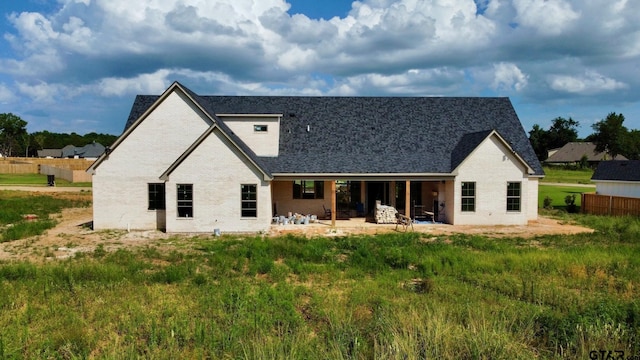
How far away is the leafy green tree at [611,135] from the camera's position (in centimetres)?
9612

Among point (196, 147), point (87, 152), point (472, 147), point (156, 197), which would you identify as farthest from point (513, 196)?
point (87, 152)

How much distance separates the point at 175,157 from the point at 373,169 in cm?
998

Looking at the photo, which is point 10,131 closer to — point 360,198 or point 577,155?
point 360,198

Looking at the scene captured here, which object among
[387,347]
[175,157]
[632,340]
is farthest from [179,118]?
[632,340]

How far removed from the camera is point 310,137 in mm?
25047

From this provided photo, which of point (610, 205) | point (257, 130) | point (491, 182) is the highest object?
point (257, 130)

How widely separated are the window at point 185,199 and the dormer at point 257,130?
16.2 feet

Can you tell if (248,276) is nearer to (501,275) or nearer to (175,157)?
(501,275)

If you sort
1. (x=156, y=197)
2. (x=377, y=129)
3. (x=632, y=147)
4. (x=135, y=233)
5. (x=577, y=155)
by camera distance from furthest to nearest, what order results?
1. (x=577, y=155)
2. (x=632, y=147)
3. (x=377, y=129)
4. (x=156, y=197)
5. (x=135, y=233)

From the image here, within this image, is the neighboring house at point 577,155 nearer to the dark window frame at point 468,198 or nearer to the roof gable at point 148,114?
the dark window frame at point 468,198

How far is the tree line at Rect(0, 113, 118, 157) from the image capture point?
145 meters

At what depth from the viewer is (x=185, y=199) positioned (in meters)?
20.5

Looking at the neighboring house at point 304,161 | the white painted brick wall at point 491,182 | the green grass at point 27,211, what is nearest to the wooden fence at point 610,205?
the neighboring house at point 304,161

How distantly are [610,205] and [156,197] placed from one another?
86.2 feet
